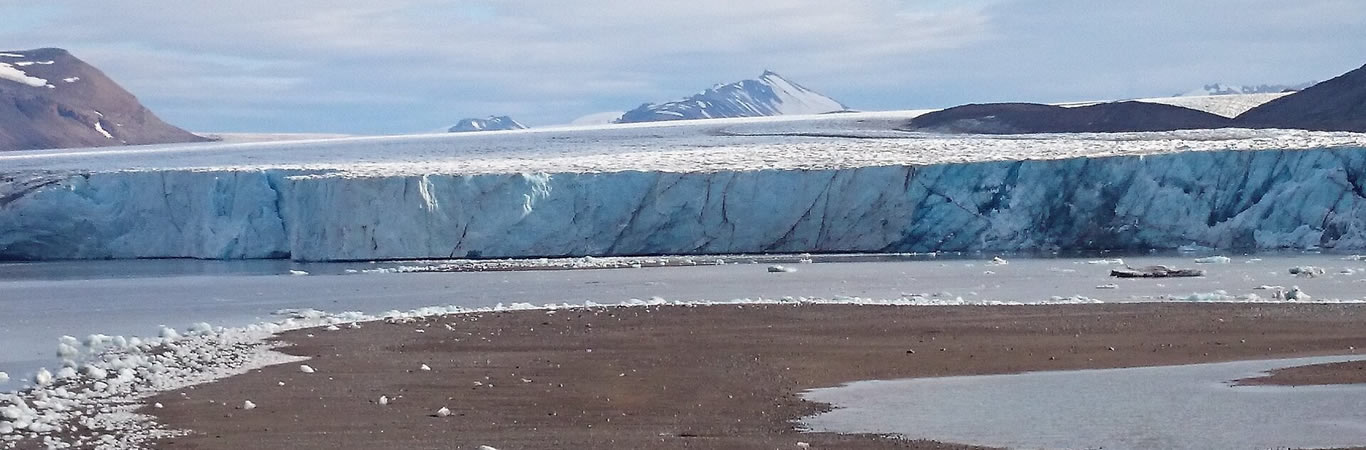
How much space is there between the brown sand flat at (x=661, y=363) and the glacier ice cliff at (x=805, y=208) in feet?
29.7

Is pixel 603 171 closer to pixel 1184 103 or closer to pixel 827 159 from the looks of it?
pixel 827 159

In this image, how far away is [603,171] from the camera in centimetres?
2328

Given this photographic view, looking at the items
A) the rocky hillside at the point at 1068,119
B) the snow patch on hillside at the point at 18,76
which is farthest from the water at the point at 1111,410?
the snow patch on hillside at the point at 18,76

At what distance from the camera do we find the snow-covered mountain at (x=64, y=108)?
2788 inches

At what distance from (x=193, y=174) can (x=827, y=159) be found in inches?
405

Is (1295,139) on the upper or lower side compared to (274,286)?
upper

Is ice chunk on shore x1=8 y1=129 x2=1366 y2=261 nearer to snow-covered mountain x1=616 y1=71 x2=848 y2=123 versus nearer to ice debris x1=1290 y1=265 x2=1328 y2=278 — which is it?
ice debris x1=1290 y1=265 x2=1328 y2=278

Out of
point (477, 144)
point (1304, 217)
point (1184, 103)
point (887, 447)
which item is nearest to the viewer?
point (887, 447)

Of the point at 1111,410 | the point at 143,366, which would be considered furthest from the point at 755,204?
the point at 1111,410

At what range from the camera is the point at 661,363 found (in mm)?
9891

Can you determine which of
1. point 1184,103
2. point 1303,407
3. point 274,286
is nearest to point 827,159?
point 274,286

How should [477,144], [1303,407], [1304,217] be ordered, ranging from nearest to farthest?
[1303,407], [1304,217], [477,144]

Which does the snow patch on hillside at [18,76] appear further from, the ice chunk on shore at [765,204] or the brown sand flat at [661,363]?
the brown sand flat at [661,363]

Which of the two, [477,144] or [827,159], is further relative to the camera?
[477,144]
